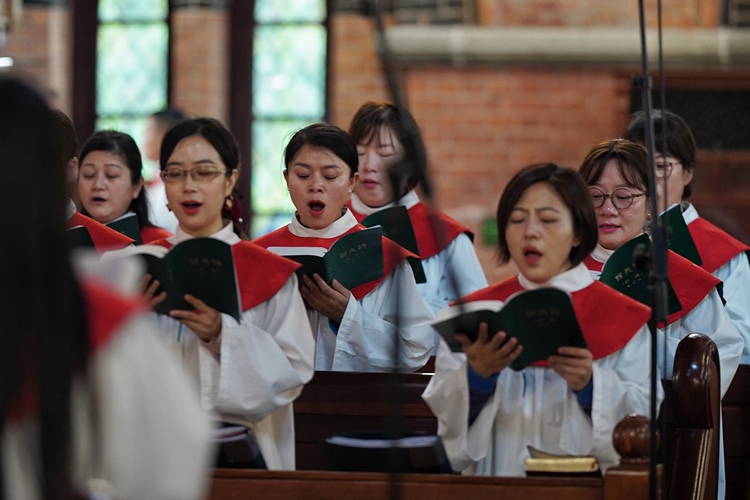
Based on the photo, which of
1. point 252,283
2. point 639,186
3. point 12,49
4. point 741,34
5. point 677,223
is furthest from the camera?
point 12,49

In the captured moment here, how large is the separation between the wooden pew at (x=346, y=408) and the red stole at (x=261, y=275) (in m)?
0.35

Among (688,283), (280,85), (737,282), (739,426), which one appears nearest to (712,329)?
(688,283)

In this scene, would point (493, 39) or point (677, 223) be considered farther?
point (493, 39)

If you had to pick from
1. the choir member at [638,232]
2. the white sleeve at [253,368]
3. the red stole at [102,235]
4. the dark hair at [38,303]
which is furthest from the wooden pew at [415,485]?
the red stole at [102,235]

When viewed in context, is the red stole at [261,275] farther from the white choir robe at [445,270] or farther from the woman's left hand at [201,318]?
the white choir robe at [445,270]

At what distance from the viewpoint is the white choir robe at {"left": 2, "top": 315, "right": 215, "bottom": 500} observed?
4.74 feet

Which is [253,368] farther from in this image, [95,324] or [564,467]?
[95,324]

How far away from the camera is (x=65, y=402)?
55.6 inches

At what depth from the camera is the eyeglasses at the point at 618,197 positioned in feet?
12.5

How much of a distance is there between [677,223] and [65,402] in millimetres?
3296

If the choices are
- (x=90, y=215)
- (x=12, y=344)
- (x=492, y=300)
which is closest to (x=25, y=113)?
(x=12, y=344)

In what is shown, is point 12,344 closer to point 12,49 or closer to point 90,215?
point 90,215

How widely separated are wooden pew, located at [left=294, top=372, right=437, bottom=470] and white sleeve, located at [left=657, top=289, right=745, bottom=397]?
0.90 metres

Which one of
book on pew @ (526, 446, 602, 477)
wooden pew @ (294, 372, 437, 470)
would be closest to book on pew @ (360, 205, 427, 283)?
wooden pew @ (294, 372, 437, 470)
